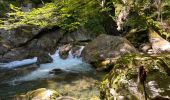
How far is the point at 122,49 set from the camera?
18.8 m

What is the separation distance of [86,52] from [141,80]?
12.8 meters

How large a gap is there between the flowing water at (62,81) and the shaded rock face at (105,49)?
607mm

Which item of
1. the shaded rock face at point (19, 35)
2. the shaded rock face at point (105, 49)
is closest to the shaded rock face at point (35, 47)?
the shaded rock face at point (19, 35)

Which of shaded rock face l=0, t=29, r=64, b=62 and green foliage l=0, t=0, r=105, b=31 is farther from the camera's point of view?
shaded rock face l=0, t=29, r=64, b=62

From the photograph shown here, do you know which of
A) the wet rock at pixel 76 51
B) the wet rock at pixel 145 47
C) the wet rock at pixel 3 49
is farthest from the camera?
the wet rock at pixel 3 49

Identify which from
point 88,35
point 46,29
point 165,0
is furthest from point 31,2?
point 165,0

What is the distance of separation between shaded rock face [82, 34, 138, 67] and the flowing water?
607 millimetres

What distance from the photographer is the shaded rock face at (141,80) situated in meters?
6.75

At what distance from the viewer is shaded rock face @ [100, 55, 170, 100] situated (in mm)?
6754

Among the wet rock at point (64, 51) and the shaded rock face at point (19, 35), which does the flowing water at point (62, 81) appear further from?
the shaded rock face at point (19, 35)

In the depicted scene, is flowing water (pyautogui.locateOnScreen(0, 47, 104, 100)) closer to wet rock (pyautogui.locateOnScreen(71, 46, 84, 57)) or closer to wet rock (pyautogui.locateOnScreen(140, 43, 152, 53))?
wet rock (pyautogui.locateOnScreen(71, 46, 84, 57))

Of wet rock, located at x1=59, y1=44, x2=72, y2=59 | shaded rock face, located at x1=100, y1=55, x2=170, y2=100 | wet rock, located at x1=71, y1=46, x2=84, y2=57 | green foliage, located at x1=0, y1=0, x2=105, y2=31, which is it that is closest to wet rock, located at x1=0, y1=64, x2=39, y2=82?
green foliage, located at x1=0, y1=0, x2=105, y2=31

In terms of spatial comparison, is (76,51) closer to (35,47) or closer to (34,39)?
(35,47)

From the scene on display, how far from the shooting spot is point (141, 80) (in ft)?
22.7
